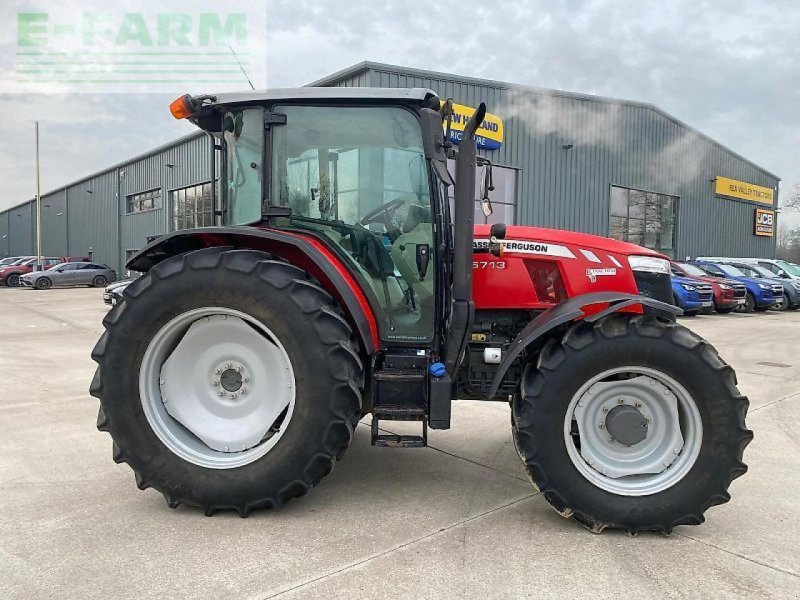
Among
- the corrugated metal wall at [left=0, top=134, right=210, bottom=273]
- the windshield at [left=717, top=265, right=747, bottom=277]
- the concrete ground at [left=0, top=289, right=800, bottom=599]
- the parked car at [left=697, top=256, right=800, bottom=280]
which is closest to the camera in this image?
the concrete ground at [left=0, top=289, right=800, bottom=599]

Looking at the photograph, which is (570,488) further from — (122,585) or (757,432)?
(757,432)

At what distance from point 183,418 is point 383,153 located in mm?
1888

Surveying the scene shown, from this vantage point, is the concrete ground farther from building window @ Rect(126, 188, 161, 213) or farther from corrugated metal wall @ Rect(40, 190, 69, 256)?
corrugated metal wall @ Rect(40, 190, 69, 256)

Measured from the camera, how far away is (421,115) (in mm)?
3184

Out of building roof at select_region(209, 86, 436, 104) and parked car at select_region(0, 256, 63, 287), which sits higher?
building roof at select_region(209, 86, 436, 104)

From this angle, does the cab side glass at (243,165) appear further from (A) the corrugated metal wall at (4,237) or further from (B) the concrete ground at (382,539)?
(A) the corrugated metal wall at (4,237)

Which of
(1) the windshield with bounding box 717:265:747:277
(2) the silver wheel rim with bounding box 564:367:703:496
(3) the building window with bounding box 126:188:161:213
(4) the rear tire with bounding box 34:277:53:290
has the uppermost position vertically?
(3) the building window with bounding box 126:188:161:213

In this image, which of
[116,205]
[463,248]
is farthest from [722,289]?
[116,205]

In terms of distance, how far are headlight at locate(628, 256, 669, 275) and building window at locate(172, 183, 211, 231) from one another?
2306cm

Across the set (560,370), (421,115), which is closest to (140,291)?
(421,115)

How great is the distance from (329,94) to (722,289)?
1672 centimetres

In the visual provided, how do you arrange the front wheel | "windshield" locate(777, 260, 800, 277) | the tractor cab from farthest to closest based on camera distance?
"windshield" locate(777, 260, 800, 277) → the tractor cab → the front wheel

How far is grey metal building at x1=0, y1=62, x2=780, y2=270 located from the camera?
18.9m

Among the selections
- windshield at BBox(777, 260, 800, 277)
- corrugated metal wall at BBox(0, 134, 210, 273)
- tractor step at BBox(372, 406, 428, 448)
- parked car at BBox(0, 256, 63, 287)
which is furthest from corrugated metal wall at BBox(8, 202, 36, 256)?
tractor step at BBox(372, 406, 428, 448)
